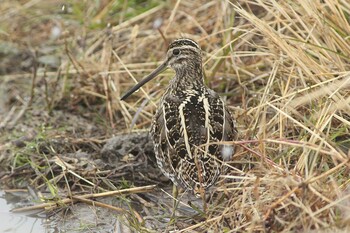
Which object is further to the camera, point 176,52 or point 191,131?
point 176,52

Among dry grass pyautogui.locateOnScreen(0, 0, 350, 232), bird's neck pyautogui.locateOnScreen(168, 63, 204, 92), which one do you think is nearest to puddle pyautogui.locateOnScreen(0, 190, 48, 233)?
dry grass pyautogui.locateOnScreen(0, 0, 350, 232)

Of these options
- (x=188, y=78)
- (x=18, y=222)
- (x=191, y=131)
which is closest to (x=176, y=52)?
(x=188, y=78)

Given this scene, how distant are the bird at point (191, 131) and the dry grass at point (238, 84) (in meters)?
0.15

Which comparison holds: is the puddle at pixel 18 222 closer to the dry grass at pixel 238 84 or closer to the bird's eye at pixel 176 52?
the dry grass at pixel 238 84

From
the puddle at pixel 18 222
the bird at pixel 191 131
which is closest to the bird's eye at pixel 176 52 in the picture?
the bird at pixel 191 131

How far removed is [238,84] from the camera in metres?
6.23

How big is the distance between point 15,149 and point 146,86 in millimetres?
1180

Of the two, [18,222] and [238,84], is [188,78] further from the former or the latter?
[18,222]

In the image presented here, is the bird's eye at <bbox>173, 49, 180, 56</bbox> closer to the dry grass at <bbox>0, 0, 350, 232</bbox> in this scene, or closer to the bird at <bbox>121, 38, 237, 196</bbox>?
the bird at <bbox>121, 38, 237, 196</bbox>

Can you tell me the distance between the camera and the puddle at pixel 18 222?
4.95m

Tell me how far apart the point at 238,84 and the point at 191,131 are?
1.53 metres

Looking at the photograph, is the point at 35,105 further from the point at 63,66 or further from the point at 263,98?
the point at 263,98

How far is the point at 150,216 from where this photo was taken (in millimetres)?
4910

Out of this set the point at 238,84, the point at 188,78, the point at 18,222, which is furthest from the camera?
the point at 238,84
